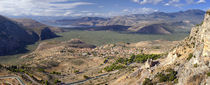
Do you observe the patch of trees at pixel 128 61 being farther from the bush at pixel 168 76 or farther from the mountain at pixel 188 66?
the bush at pixel 168 76

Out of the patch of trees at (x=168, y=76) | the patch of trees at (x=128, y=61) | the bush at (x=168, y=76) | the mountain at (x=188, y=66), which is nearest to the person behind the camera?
the mountain at (x=188, y=66)

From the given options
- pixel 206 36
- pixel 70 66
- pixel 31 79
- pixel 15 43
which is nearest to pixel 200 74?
pixel 206 36

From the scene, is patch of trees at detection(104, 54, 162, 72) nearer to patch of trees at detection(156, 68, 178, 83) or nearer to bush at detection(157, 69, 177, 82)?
patch of trees at detection(156, 68, 178, 83)

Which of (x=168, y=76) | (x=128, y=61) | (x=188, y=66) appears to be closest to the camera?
(x=188, y=66)

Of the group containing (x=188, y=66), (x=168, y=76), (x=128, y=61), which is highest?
(x=188, y=66)

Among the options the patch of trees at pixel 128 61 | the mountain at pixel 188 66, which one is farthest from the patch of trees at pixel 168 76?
the patch of trees at pixel 128 61

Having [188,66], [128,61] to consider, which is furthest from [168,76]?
[128,61]

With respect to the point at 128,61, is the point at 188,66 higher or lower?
higher

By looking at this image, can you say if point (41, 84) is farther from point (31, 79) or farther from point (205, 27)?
point (205, 27)

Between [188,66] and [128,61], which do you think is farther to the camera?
[128,61]

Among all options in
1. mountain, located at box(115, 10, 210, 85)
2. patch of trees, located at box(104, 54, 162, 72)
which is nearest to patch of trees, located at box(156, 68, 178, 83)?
mountain, located at box(115, 10, 210, 85)

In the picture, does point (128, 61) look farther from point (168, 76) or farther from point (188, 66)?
point (188, 66)
